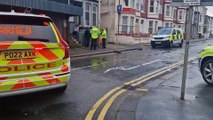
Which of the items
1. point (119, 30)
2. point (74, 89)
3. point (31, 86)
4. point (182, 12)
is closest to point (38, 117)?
point (31, 86)

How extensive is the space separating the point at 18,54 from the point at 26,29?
1.97ft

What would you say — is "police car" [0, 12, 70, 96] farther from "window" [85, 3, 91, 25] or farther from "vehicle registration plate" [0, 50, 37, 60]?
"window" [85, 3, 91, 25]

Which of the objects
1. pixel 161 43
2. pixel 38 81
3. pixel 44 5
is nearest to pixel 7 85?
pixel 38 81

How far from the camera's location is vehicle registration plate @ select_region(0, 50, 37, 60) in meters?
4.53

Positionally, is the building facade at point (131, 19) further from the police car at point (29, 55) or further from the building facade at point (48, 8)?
the police car at point (29, 55)

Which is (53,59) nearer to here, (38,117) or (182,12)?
(38,117)

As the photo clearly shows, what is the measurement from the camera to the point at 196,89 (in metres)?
7.02

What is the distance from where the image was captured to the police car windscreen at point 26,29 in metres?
4.74

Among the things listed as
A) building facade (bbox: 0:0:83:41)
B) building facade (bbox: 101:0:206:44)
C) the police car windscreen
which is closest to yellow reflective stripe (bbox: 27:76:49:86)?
the police car windscreen

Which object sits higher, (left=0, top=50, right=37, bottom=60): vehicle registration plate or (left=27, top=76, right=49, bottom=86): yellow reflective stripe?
(left=0, top=50, right=37, bottom=60): vehicle registration plate

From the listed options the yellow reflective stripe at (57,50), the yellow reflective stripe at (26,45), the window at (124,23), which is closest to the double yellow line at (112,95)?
the yellow reflective stripe at (57,50)

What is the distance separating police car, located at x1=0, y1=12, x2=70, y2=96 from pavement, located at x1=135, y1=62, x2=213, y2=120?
6.27ft

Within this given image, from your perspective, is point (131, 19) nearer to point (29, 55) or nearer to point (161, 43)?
point (161, 43)

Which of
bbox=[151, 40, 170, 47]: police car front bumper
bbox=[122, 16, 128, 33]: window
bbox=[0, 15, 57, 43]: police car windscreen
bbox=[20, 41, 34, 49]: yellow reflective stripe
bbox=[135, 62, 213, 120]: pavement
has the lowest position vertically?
bbox=[135, 62, 213, 120]: pavement
